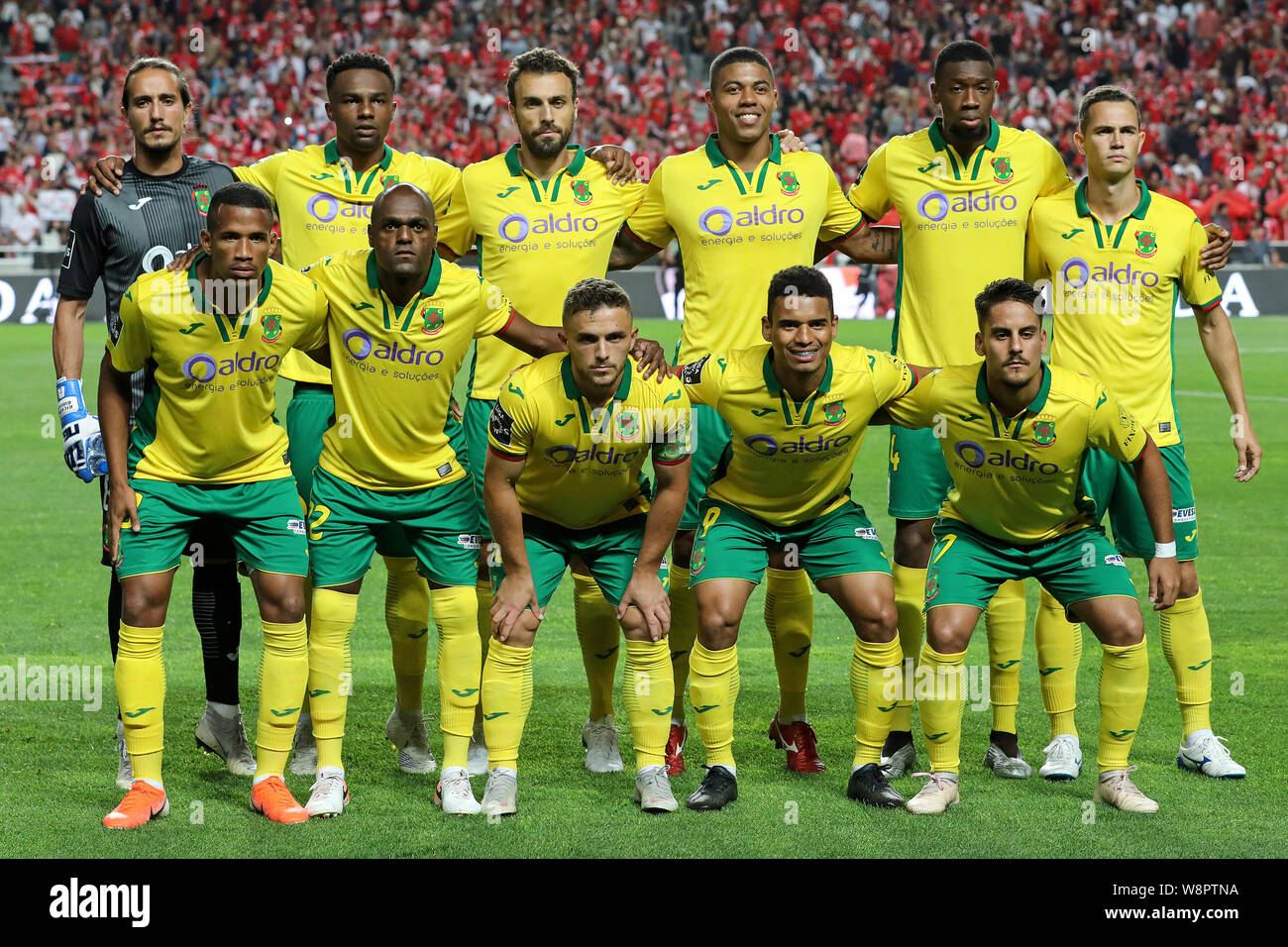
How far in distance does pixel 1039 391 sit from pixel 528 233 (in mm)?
1964

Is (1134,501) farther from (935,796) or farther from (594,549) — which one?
(594,549)

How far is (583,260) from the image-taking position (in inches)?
227

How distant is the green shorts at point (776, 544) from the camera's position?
5.30 m

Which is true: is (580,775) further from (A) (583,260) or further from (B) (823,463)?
(A) (583,260)

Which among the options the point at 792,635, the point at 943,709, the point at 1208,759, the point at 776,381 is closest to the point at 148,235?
the point at 776,381

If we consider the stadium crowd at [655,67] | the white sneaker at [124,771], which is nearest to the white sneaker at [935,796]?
the white sneaker at [124,771]

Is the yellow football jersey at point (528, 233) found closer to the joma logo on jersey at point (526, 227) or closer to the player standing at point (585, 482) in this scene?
the joma logo on jersey at point (526, 227)

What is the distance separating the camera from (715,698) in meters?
5.18

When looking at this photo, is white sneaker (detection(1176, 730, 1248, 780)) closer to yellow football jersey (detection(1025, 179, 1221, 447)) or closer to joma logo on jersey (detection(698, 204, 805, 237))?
yellow football jersey (detection(1025, 179, 1221, 447))

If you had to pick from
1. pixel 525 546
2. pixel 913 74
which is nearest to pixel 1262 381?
pixel 525 546

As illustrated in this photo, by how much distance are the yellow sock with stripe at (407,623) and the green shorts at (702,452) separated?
103 cm

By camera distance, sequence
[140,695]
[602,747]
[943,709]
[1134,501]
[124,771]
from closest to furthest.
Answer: [140,695] → [943,709] → [124,771] → [1134,501] → [602,747]

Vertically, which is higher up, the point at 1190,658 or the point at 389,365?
the point at 389,365

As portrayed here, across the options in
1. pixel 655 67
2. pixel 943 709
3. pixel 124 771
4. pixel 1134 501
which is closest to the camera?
pixel 943 709
